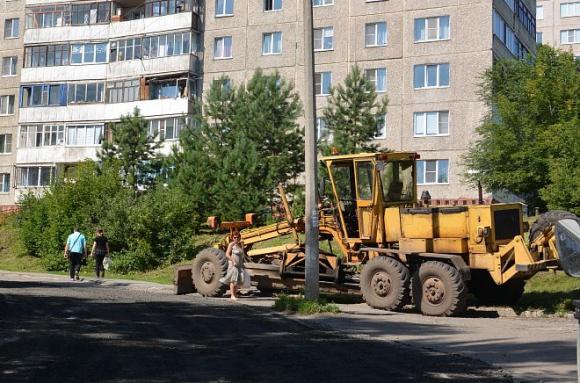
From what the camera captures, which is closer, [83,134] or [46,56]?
[83,134]

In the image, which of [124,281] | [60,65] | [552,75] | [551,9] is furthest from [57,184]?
[551,9]

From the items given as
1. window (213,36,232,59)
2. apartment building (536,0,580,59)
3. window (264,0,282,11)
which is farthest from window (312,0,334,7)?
apartment building (536,0,580,59)

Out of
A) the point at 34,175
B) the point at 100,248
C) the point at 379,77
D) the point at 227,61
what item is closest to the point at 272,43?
the point at 227,61

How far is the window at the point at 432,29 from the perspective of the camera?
4494 centimetres

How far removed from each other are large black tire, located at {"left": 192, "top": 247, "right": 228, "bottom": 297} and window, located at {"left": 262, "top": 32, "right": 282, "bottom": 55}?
3147 cm

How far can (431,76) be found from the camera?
4509cm

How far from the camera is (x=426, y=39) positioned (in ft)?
149

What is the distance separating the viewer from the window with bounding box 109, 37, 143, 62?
5253cm

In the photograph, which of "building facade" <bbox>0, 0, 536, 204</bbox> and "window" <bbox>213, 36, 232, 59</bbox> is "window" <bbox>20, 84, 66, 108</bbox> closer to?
"building facade" <bbox>0, 0, 536, 204</bbox>

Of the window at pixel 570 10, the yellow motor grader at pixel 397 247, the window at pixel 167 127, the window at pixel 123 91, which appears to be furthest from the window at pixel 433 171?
the window at pixel 570 10

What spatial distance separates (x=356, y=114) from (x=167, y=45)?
19.5m

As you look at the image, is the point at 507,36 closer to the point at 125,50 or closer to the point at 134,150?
the point at 134,150

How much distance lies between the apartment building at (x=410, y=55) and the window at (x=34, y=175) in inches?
576

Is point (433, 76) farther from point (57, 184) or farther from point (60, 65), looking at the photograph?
point (60, 65)
